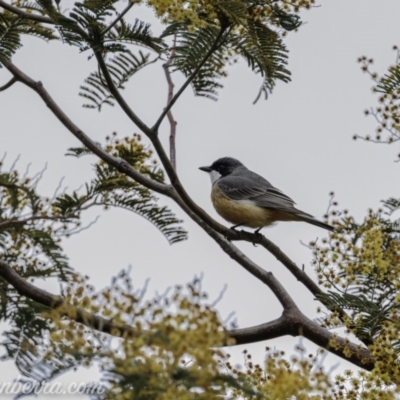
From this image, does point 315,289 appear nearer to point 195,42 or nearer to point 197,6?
point 195,42

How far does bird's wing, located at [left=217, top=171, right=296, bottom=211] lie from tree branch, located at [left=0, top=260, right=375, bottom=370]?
2998 millimetres

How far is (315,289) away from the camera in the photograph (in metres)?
5.14

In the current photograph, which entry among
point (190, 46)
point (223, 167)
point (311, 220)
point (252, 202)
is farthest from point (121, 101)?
point (223, 167)

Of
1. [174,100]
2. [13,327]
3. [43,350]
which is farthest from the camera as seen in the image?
[174,100]

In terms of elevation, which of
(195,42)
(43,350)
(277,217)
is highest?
(277,217)

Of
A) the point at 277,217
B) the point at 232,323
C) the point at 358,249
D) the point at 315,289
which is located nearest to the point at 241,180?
the point at 277,217

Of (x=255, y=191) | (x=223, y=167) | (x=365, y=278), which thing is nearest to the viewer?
(x=365, y=278)

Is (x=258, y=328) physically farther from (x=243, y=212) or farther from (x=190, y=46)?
(x=243, y=212)

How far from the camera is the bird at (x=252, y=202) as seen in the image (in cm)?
785

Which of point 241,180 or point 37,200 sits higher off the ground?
point 241,180

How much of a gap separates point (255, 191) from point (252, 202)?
258 millimetres

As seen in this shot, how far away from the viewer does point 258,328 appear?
188 inches

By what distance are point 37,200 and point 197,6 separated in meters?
1.23

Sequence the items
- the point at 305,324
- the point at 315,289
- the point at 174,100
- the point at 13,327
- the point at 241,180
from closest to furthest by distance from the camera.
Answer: the point at 13,327, the point at 174,100, the point at 305,324, the point at 315,289, the point at 241,180
